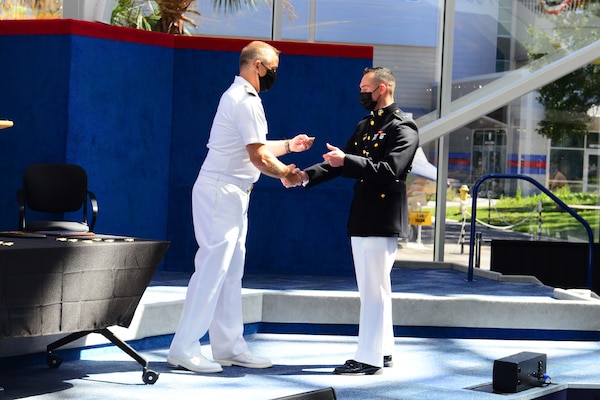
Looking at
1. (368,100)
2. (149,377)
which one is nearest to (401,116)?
(368,100)

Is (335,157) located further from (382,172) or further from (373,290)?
(373,290)

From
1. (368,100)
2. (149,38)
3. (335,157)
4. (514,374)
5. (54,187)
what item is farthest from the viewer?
(149,38)

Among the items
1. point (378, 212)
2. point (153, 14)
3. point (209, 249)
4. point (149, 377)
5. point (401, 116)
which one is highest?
point (153, 14)

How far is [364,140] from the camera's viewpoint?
229 inches

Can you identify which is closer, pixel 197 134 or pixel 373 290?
pixel 373 290

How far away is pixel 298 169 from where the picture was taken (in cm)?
570

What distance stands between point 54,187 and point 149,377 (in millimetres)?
2428

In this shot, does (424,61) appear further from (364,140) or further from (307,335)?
(364,140)

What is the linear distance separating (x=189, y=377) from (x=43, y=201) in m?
2.27

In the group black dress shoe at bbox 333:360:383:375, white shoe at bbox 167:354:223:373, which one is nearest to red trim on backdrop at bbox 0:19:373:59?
white shoe at bbox 167:354:223:373

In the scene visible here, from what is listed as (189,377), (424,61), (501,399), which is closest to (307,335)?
(189,377)

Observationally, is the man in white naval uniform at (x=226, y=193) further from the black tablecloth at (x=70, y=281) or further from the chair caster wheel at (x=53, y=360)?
the chair caster wheel at (x=53, y=360)

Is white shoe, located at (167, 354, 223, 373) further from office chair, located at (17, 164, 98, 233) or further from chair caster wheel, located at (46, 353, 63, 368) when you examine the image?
office chair, located at (17, 164, 98, 233)

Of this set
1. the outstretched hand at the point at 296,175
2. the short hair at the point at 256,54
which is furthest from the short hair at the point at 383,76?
the outstretched hand at the point at 296,175
